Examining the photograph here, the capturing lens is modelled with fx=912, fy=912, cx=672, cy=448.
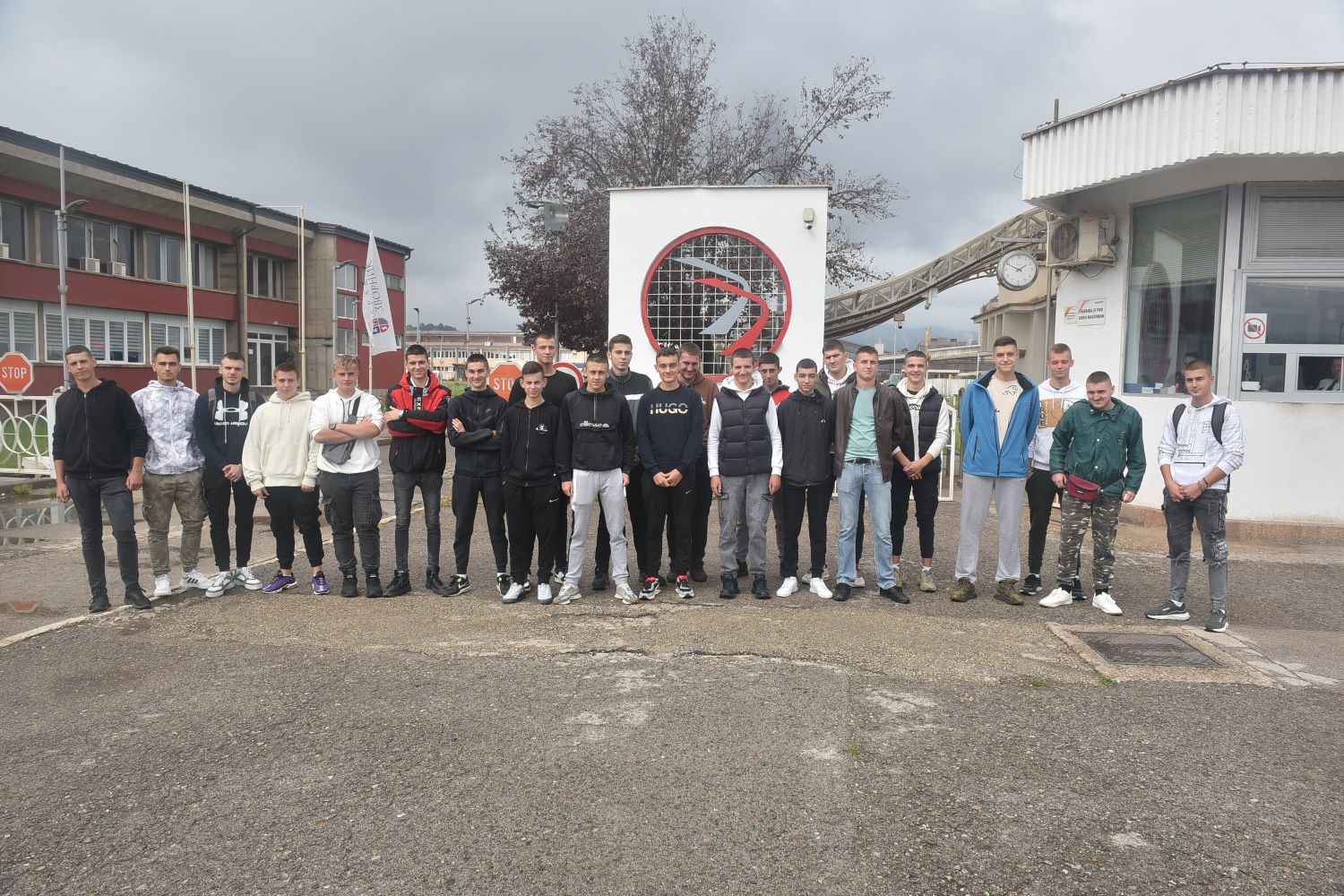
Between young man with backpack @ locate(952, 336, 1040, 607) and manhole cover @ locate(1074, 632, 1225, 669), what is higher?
young man with backpack @ locate(952, 336, 1040, 607)

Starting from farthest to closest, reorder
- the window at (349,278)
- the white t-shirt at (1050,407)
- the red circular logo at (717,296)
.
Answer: the window at (349,278) < the red circular logo at (717,296) < the white t-shirt at (1050,407)

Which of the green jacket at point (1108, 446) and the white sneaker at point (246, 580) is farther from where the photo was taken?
the white sneaker at point (246, 580)

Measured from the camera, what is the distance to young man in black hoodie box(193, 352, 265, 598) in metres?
7.30

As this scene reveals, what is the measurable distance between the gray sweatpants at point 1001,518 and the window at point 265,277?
135 ft

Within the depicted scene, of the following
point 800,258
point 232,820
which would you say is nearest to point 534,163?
point 800,258

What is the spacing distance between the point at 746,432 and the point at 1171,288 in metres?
6.50

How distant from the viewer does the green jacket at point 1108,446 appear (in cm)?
688

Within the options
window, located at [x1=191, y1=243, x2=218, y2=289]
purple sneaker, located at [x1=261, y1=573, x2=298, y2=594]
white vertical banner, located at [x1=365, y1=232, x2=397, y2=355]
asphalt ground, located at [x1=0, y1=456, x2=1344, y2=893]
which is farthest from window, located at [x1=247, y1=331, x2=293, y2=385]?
asphalt ground, located at [x1=0, y1=456, x2=1344, y2=893]

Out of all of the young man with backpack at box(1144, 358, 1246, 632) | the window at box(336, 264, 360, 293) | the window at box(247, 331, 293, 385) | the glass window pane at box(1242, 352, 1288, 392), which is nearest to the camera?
the young man with backpack at box(1144, 358, 1246, 632)

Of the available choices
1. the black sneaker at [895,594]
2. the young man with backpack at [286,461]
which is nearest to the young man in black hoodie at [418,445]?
the young man with backpack at [286,461]

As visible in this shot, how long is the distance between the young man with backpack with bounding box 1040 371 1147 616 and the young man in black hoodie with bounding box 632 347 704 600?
2.84 meters

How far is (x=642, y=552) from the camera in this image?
7340mm

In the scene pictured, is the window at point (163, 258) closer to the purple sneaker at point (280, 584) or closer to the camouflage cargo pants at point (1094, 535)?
the purple sneaker at point (280, 584)

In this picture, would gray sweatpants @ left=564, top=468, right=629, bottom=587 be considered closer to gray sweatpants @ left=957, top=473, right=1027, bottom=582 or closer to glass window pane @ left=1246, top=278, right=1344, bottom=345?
gray sweatpants @ left=957, top=473, right=1027, bottom=582
